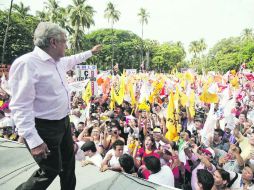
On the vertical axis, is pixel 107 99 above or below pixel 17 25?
below

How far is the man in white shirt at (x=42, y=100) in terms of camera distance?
1891mm

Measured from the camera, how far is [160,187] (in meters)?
2.50

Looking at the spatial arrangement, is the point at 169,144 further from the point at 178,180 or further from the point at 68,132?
the point at 68,132

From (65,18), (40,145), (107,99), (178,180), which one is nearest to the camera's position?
(40,145)

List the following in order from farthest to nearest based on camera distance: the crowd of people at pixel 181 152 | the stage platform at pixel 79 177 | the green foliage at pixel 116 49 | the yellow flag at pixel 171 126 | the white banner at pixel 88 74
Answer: the green foliage at pixel 116 49 < the white banner at pixel 88 74 < the yellow flag at pixel 171 126 < the crowd of people at pixel 181 152 < the stage platform at pixel 79 177

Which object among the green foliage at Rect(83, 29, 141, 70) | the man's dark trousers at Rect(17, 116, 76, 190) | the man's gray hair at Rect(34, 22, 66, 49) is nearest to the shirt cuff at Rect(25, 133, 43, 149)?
the man's dark trousers at Rect(17, 116, 76, 190)

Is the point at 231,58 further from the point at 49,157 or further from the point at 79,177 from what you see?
the point at 49,157

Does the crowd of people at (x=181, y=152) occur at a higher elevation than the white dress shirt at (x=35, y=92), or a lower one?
lower

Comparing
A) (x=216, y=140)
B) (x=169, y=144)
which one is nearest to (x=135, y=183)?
(x=169, y=144)

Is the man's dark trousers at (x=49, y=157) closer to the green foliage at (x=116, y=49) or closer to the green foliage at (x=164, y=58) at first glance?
the green foliage at (x=116, y=49)

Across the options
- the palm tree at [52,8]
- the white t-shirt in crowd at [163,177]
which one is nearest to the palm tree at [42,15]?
the palm tree at [52,8]

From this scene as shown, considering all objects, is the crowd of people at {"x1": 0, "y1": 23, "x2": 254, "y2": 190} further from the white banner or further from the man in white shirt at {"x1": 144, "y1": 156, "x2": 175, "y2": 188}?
the white banner

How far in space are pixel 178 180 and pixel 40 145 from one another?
293cm

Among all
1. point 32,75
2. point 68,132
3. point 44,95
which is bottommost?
point 68,132
